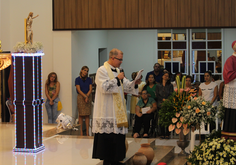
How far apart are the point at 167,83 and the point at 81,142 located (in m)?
3.09

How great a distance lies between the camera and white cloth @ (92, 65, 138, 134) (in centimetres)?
529

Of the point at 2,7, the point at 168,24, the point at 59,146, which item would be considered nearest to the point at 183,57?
the point at 168,24

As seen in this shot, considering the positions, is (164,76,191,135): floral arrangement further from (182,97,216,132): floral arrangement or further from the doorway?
the doorway

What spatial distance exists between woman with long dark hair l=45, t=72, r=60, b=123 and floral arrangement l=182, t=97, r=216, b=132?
16.9ft

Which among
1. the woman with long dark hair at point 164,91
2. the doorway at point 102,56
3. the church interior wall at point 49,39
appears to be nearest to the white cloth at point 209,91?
the woman with long dark hair at point 164,91

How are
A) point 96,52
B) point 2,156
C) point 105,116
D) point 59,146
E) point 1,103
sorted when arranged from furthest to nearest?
point 96,52 < point 1,103 < point 59,146 < point 2,156 < point 105,116

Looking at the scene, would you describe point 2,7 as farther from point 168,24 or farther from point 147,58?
point 147,58

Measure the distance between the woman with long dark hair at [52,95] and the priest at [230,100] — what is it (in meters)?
5.55

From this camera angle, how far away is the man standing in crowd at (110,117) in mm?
5336

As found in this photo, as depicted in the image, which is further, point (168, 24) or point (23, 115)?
point (168, 24)

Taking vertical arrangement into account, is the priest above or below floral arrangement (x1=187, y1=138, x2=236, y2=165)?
above

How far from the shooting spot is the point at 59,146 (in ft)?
23.6

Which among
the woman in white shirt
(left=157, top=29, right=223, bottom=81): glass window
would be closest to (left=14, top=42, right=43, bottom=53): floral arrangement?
the woman in white shirt

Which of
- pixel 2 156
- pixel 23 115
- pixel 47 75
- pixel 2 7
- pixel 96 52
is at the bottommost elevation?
pixel 2 156
